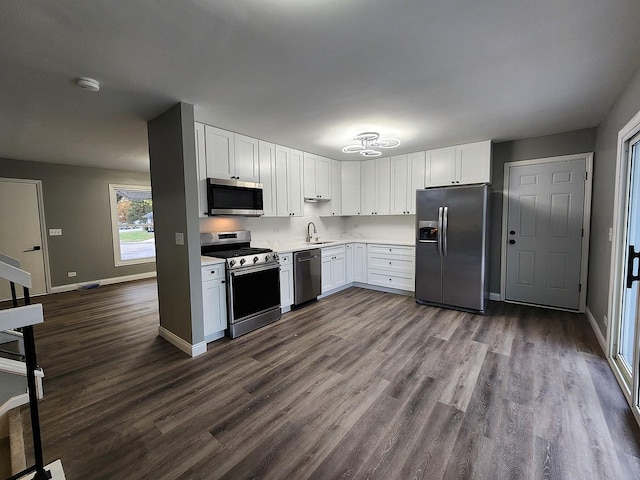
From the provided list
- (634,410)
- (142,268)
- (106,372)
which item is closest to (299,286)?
(106,372)

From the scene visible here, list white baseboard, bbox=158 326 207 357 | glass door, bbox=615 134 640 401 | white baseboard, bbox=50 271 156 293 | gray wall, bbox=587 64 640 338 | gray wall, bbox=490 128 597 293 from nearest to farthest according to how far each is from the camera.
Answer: glass door, bbox=615 134 640 401 < gray wall, bbox=587 64 640 338 < white baseboard, bbox=158 326 207 357 < gray wall, bbox=490 128 597 293 < white baseboard, bbox=50 271 156 293

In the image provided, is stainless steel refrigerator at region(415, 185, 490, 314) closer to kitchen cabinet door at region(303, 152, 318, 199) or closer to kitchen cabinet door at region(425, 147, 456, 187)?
kitchen cabinet door at region(425, 147, 456, 187)

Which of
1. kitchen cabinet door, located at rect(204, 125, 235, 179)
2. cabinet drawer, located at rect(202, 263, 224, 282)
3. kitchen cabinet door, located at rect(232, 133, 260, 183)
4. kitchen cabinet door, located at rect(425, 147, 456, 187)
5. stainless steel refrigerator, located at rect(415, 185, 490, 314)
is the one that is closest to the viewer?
cabinet drawer, located at rect(202, 263, 224, 282)

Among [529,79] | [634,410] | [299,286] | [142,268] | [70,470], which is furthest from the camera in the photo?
[142,268]

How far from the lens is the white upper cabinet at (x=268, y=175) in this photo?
3986 mm

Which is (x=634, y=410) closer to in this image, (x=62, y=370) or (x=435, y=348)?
(x=435, y=348)

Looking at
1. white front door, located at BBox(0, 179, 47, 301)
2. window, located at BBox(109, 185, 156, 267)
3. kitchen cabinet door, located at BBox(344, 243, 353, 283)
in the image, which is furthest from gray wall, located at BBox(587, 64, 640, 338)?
white front door, located at BBox(0, 179, 47, 301)

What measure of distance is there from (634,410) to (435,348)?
138 centimetres

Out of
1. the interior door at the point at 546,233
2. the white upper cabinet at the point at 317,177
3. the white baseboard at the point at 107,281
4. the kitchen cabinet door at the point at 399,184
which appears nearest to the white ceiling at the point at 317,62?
the interior door at the point at 546,233

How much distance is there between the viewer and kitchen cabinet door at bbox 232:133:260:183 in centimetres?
365

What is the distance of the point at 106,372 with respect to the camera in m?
2.62

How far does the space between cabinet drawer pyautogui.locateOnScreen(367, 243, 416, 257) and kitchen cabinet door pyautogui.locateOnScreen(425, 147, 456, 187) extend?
110 centimetres

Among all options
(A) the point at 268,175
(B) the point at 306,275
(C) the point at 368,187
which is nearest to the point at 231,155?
(A) the point at 268,175

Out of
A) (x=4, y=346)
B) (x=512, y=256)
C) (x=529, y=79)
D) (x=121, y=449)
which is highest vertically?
(x=529, y=79)
